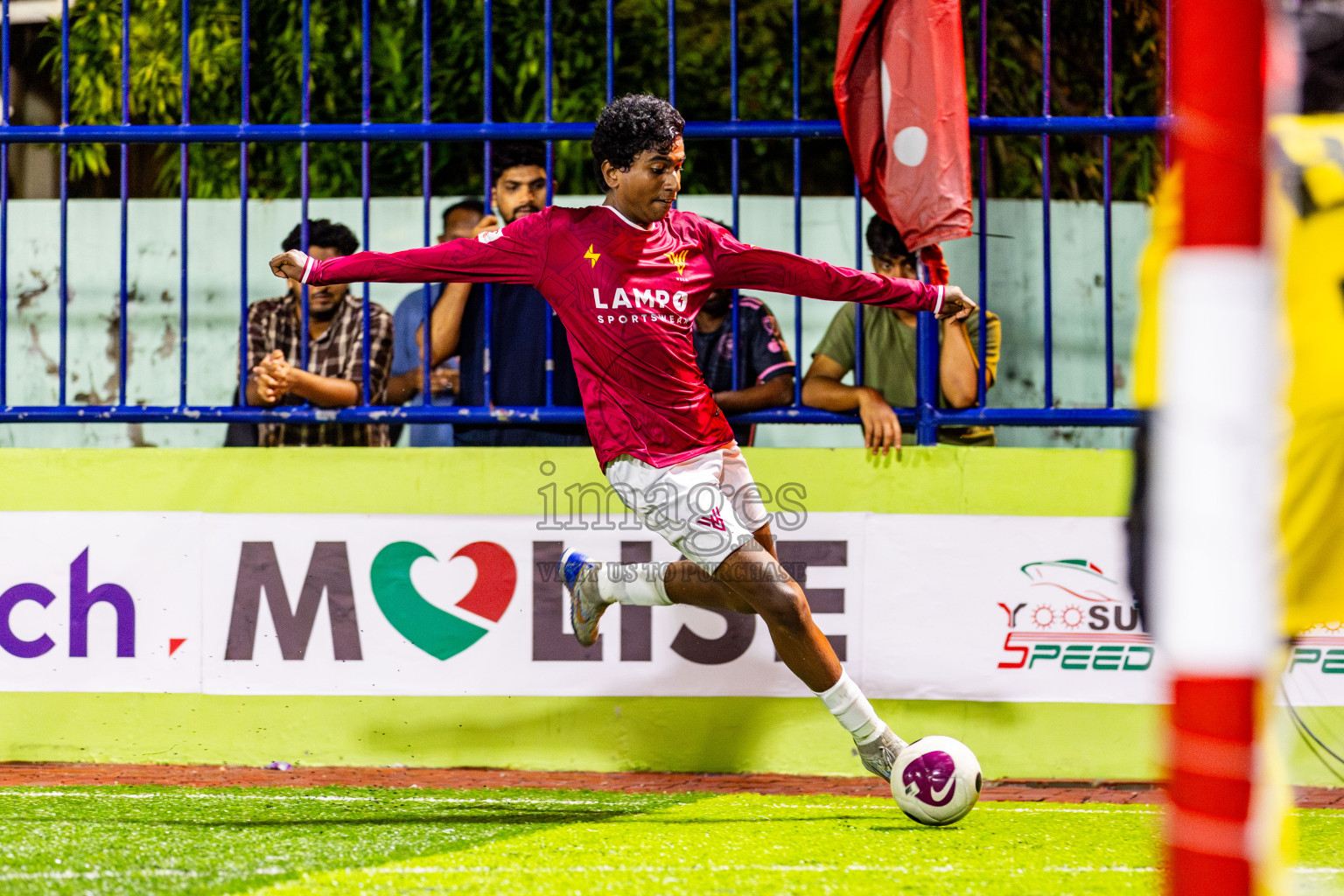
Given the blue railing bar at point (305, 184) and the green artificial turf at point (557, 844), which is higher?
the blue railing bar at point (305, 184)

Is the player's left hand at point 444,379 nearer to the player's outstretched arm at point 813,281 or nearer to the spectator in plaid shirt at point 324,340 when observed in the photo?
the spectator in plaid shirt at point 324,340

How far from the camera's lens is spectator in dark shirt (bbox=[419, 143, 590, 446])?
5383mm

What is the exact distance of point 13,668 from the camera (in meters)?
5.14

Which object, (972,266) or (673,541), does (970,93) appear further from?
(673,541)

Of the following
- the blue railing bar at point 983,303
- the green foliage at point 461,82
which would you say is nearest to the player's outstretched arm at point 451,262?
the blue railing bar at point 983,303

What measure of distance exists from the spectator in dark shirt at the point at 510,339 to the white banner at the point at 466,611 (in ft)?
1.41

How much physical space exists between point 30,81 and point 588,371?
7.72 metres

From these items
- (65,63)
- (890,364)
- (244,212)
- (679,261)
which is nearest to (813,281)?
(679,261)

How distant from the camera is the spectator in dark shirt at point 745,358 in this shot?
16.9 feet

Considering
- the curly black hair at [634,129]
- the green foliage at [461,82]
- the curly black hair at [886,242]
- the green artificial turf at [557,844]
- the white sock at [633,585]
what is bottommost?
the green artificial turf at [557,844]

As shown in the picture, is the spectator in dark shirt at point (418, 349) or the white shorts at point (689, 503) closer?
the white shorts at point (689, 503)

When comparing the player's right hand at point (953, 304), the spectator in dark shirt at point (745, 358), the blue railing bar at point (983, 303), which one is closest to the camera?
the player's right hand at point (953, 304)

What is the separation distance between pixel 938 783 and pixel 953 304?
1578 mm

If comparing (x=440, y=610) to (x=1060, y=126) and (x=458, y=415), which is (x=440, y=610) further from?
(x=1060, y=126)
